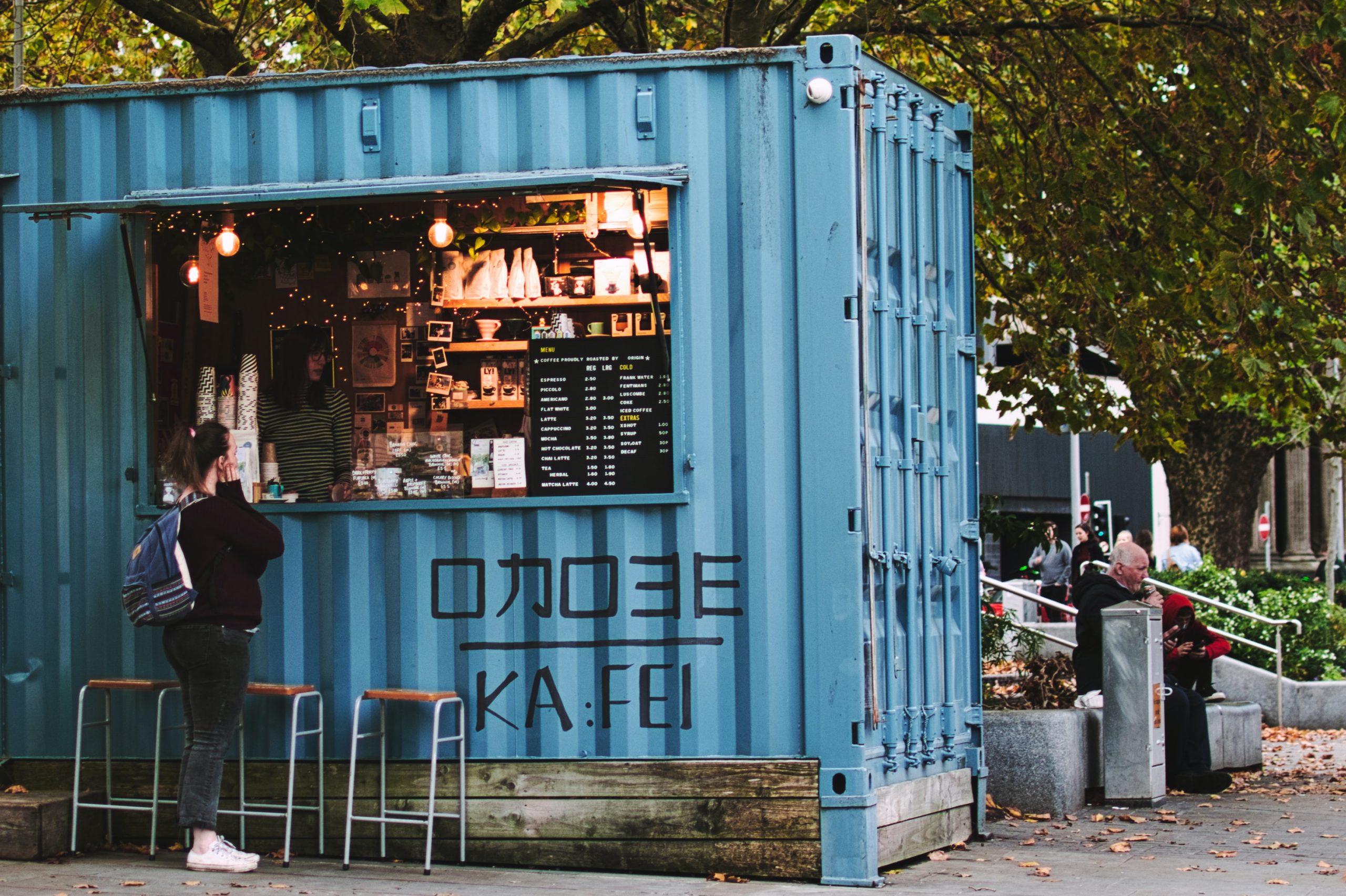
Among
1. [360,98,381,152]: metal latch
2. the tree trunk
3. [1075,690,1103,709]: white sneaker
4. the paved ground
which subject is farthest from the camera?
the tree trunk

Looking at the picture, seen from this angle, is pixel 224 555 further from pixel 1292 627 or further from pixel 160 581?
pixel 1292 627

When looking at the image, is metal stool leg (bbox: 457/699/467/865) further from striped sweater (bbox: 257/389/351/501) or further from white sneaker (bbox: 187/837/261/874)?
striped sweater (bbox: 257/389/351/501)

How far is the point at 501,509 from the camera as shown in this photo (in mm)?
8227

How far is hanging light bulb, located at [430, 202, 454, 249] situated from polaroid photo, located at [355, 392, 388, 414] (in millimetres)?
815

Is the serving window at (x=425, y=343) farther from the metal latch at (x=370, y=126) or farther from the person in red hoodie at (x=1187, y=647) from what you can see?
the person in red hoodie at (x=1187, y=647)

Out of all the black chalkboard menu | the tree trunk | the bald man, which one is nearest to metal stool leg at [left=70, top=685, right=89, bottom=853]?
the black chalkboard menu

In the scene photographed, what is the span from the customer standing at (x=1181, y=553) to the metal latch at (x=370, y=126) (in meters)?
16.3

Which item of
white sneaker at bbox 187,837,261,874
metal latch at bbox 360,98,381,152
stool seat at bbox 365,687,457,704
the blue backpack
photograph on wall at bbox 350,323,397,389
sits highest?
metal latch at bbox 360,98,381,152

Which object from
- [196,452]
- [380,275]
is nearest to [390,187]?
[380,275]

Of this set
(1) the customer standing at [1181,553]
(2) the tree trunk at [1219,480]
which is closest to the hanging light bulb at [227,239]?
(1) the customer standing at [1181,553]

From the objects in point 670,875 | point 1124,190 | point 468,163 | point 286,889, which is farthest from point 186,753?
point 1124,190

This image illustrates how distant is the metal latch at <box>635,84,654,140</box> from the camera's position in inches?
321

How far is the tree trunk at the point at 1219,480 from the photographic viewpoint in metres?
27.1

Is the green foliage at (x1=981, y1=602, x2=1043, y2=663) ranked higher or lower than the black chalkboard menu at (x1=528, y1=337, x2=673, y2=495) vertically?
lower
